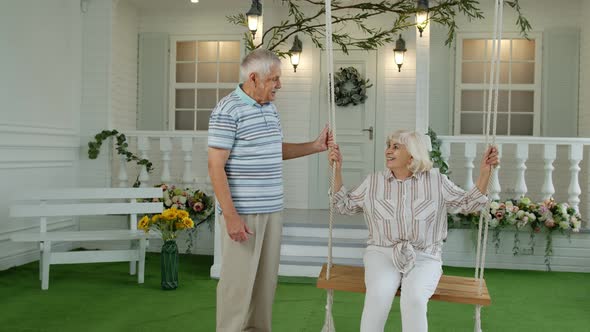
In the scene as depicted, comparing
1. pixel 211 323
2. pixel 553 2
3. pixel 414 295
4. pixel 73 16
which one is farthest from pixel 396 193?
pixel 553 2

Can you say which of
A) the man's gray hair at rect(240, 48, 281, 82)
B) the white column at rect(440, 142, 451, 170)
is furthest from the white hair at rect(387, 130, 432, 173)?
the white column at rect(440, 142, 451, 170)

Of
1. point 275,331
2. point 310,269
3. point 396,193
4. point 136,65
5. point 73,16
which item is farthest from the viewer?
point 136,65

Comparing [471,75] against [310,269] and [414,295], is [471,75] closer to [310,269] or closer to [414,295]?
[310,269]

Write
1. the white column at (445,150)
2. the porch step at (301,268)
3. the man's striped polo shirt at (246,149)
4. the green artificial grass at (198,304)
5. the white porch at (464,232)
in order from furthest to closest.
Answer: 1. the white column at (445,150)
2. the white porch at (464,232)
3. the porch step at (301,268)
4. the green artificial grass at (198,304)
5. the man's striped polo shirt at (246,149)

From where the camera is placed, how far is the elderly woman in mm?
3480

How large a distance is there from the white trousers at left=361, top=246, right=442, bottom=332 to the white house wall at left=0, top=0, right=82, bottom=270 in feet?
13.1

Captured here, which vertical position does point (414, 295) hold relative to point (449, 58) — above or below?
below

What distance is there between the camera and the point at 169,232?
5.67m

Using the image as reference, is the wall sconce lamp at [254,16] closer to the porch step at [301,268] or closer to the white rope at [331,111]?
the porch step at [301,268]

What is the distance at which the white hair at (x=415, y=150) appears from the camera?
3.61m

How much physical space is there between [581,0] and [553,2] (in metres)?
0.33

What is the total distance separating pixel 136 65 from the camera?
29.9 feet

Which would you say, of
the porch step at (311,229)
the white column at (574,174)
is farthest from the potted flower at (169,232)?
the white column at (574,174)

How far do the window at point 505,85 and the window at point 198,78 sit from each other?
3.03m
